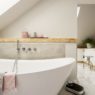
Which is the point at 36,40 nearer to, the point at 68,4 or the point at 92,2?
the point at 68,4

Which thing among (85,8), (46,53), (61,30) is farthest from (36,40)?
(85,8)

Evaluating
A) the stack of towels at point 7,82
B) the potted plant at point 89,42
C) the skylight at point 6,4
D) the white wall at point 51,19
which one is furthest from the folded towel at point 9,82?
the potted plant at point 89,42

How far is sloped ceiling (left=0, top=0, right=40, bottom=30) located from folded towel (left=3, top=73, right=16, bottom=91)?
175cm

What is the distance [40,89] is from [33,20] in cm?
207

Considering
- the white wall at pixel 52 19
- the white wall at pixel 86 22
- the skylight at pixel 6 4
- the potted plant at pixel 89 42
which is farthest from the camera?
the potted plant at pixel 89 42

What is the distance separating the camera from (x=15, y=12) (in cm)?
311

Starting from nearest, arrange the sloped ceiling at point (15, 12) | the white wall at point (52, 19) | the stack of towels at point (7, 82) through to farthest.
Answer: the stack of towels at point (7, 82) → the sloped ceiling at point (15, 12) → the white wall at point (52, 19)

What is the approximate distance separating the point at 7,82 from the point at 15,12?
197 centimetres

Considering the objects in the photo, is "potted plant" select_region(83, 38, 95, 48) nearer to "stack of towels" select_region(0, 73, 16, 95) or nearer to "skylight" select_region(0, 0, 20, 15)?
"skylight" select_region(0, 0, 20, 15)

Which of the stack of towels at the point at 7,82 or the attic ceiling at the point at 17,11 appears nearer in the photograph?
the stack of towels at the point at 7,82

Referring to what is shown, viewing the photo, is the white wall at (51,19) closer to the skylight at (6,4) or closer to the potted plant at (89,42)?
the skylight at (6,4)

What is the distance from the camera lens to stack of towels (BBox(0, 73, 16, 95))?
153cm

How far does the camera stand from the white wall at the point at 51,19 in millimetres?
3395

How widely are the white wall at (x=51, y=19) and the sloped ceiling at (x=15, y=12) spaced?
12 cm
